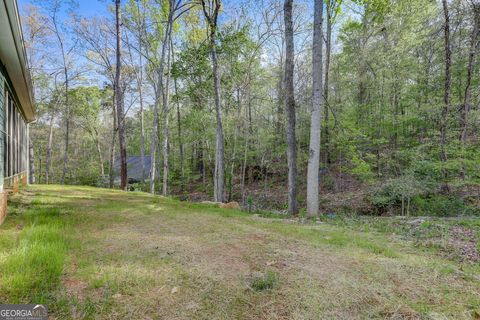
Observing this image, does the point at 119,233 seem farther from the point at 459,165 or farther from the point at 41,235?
the point at 459,165

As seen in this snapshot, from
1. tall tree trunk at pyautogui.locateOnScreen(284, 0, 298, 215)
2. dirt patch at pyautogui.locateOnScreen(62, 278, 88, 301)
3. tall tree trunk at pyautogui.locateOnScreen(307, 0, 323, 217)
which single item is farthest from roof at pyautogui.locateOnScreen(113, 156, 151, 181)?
dirt patch at pyautogui.locateOnScreen(62, 278, 88, 301)

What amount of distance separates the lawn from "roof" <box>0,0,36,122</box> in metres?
2.73

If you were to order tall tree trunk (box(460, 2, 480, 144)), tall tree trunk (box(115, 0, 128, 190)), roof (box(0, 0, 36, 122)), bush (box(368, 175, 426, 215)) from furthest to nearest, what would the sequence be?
1. tall tree trunk (box(115, 0, 128, 190))
2. tall tree trunk (box(460, 2, 480, 144))
3. bush (box(368, 175, 426, 215))
4. roof (box(0, 0, 36, 122))

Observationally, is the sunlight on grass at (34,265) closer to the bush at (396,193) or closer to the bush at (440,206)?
the bush at (396,193)

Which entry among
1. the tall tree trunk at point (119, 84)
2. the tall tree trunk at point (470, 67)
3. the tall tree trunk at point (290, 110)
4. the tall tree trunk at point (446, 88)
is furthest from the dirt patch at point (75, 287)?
the tall tree trunk at point (119, 84)

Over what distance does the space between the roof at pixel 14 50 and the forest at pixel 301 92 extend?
422cm

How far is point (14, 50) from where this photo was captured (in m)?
4.38

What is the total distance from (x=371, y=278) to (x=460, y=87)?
9.68 meters

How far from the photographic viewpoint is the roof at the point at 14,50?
3.30 metres

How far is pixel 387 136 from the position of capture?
10359 millimetres

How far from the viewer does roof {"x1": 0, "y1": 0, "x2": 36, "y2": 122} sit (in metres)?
3.30

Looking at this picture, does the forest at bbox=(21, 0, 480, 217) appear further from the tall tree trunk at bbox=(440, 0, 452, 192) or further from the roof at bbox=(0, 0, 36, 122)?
the roof at bbox=(0, 0, 36, 122)

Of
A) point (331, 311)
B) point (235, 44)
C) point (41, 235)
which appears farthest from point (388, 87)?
point (41, 235)

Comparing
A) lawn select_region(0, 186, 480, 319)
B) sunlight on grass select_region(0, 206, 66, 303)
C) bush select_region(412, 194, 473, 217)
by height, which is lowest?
bush select_region(412, 194, 473, 217)
